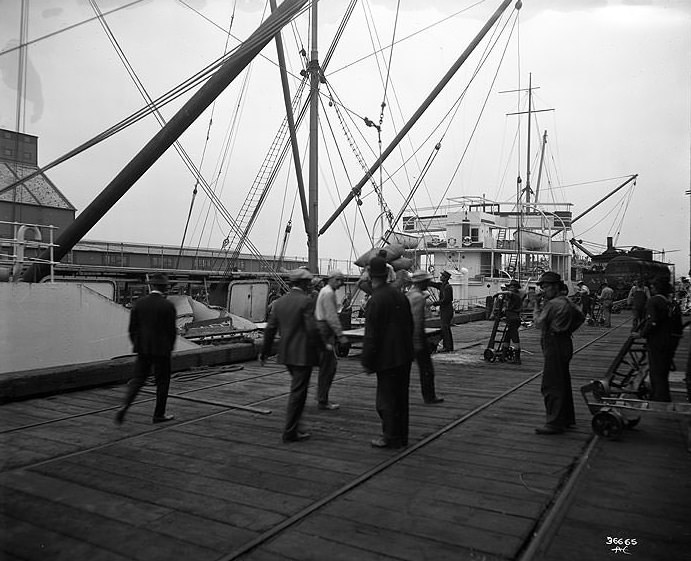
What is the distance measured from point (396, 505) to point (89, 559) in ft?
6.68

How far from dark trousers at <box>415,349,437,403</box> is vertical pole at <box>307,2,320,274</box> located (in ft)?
31.3

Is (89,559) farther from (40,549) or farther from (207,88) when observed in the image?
(207,88)

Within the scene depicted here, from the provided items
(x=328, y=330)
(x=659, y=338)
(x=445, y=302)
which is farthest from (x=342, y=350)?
(x=659, y=338)

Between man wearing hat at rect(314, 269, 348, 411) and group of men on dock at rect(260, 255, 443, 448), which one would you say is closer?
group of men on dock at rect(260, 255, 443, 448)

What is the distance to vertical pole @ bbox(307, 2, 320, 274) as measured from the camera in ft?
54.3

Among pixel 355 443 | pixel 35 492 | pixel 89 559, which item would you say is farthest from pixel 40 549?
pixel 355 443

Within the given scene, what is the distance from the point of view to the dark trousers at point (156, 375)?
618 cm

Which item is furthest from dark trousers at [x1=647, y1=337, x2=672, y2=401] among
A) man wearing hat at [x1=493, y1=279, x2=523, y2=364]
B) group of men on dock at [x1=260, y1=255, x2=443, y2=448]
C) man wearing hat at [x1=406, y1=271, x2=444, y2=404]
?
man wearing hat at [x1=493, y1=279, x2=523, y2=364]

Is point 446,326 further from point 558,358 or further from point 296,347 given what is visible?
point 296,347

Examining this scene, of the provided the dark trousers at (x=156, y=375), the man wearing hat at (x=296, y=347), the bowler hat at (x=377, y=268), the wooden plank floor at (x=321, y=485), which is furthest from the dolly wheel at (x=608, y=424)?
the dark trousers at (x=156, y=375)

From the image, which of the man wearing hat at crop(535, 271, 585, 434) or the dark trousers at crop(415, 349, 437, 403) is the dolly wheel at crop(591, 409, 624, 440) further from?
the dark trousers at crop(415, 349, 437, 403)

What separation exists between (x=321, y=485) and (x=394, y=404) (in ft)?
4.31

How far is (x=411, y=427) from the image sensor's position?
252 inches

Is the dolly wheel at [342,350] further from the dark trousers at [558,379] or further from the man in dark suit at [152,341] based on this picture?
Result: the dark trousers at [558,379]
